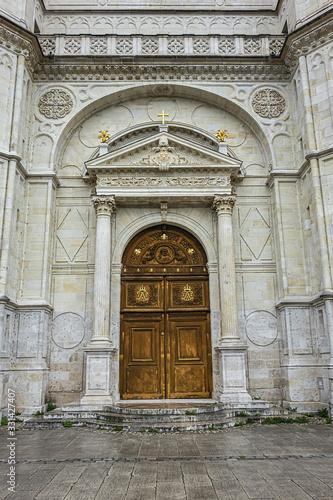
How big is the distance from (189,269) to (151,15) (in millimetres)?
7694

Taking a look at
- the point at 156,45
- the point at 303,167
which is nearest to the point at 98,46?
the point at 156,45

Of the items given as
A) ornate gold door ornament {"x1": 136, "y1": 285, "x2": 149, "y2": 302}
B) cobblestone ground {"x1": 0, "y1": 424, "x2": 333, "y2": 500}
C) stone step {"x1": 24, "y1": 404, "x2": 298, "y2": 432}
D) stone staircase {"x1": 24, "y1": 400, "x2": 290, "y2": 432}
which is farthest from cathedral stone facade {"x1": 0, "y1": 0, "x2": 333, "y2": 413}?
cobblestone ground {"x1": 0, "y1": 424, "x2": 333, "y2": 500}

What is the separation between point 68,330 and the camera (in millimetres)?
A: 10836

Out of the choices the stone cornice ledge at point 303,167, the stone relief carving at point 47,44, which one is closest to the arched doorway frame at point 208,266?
the stone cornice ledge at point 303,167

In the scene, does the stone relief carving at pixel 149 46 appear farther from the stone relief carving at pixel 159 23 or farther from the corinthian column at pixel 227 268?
the corinthian column at pixel 227 268

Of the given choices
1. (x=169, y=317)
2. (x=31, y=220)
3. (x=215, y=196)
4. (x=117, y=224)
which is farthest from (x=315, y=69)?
(x=31, y=220)

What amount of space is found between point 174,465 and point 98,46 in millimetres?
10868

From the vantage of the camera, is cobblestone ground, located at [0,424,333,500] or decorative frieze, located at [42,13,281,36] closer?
cobblestone ground, located at [0,424,333,500]

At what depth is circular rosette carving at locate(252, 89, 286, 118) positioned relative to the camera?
12.0 m

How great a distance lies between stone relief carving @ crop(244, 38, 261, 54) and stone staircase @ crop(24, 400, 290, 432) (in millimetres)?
9325

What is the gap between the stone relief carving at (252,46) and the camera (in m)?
12.2

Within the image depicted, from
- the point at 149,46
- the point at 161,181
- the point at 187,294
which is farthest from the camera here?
the point at 149,46

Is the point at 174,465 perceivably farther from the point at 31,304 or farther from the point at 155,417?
Answer: the point at 31,304

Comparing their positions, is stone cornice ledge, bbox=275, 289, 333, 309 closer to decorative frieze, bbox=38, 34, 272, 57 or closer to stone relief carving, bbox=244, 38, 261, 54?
decorative frieze, bbox=38, 34, 272, 57
